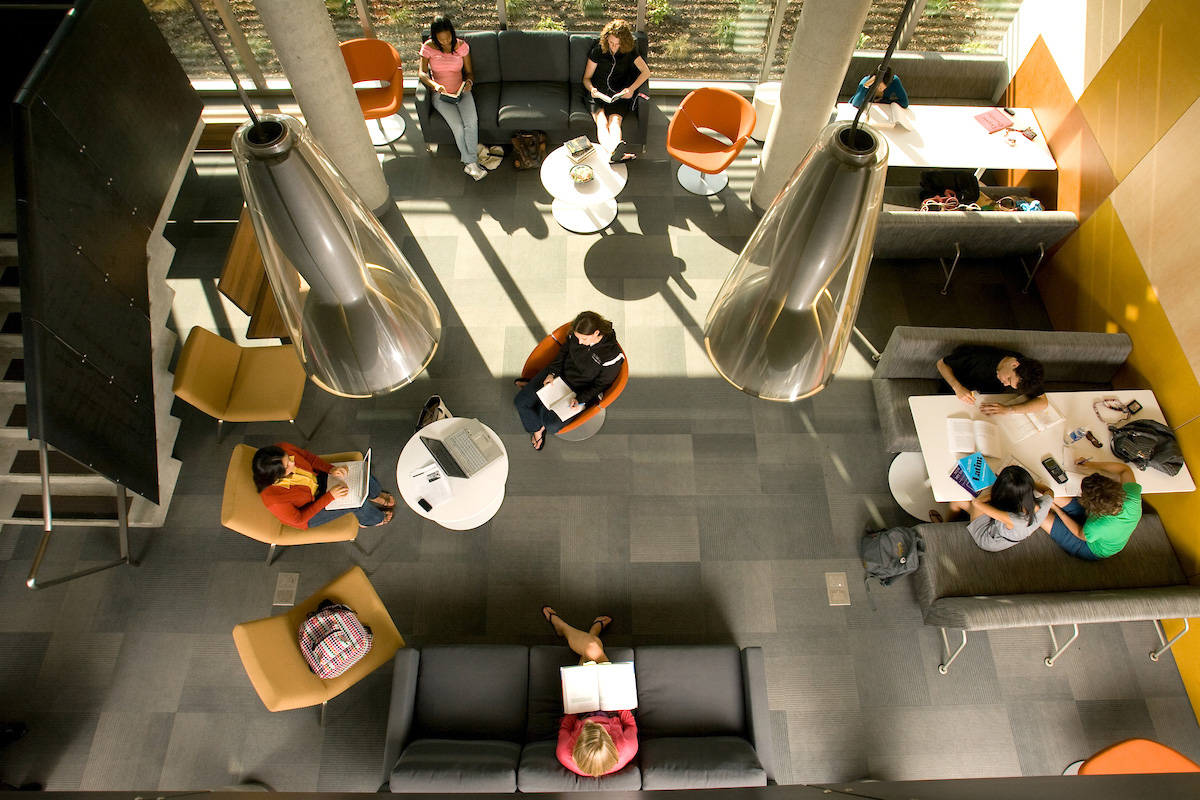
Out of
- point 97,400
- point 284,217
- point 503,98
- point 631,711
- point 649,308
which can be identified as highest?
point 284,217

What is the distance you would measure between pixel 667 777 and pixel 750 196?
473 centimetres

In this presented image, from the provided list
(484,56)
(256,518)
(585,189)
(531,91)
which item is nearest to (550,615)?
(256,518)

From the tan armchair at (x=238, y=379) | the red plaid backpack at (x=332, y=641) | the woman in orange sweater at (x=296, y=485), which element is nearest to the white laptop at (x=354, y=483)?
the woman in orange sweater at (x=296, y=485)

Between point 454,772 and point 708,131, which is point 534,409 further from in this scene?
point 708,131

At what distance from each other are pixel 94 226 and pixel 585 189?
11.1 feet

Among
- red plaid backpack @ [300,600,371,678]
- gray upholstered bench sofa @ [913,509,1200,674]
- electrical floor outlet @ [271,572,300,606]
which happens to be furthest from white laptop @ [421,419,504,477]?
gray upholstered bench sofa @ [913,509,1200,674]

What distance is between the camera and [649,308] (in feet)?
17.2

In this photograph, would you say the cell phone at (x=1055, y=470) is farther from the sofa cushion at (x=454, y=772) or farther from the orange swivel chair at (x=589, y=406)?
the sofa cushion at (x=454, y=772)

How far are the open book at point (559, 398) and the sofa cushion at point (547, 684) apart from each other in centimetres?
144

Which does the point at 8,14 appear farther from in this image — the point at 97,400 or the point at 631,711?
the point at 631,711

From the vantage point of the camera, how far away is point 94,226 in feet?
13.0

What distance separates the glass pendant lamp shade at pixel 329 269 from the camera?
1129mm

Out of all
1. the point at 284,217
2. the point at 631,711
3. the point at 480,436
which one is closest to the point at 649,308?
the point at 480,436

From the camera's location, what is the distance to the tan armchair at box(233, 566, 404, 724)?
3.28m
